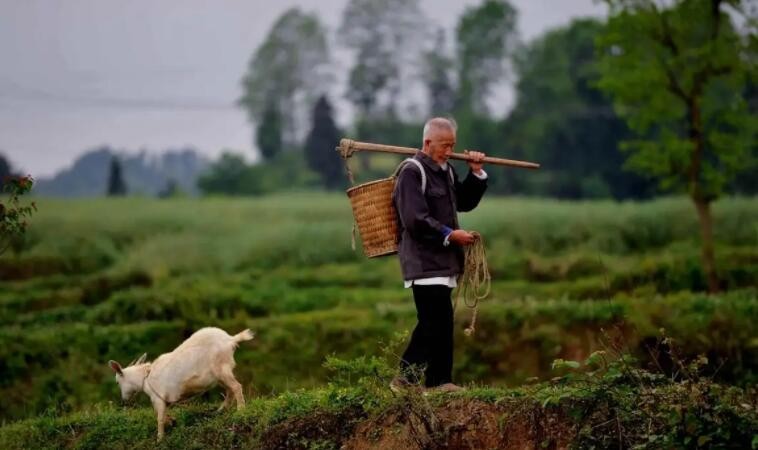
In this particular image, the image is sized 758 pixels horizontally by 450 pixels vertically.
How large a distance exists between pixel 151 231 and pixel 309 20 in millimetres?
24882

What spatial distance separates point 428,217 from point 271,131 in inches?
2013

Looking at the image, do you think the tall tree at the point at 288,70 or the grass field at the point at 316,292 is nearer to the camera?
the grass field at the point at 316,292

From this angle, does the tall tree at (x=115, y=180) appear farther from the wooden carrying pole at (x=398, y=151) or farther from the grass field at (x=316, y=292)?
the wooden carrying pole at (x=398, y=151)

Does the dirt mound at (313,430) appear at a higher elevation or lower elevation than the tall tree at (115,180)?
lower

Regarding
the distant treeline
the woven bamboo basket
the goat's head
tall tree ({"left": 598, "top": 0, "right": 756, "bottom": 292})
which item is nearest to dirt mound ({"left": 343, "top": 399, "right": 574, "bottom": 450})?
the woven bamboo basket

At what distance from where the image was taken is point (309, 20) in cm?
5903

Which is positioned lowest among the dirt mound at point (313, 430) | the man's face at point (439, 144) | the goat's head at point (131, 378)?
the dirt mound at point (313, 430)

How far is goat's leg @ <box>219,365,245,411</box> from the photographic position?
8.77 m

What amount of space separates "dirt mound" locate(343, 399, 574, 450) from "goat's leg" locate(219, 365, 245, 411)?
1104 millimetres

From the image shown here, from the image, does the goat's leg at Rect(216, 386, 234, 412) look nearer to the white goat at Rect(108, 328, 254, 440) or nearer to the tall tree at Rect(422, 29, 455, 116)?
the white goat at Rect(108, 328, 254, 440)

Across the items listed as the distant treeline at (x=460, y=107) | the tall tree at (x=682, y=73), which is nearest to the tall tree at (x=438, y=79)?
the distant treeline at (x=460, y=107)

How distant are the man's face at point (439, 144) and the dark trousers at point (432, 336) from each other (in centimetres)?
94

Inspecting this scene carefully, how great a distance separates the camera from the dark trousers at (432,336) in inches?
344

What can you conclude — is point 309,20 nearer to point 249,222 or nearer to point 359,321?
point 249,222
